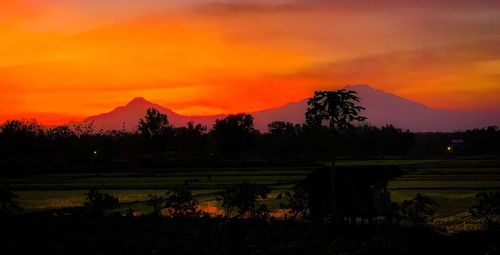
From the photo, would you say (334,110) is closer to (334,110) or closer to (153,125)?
(334,110)

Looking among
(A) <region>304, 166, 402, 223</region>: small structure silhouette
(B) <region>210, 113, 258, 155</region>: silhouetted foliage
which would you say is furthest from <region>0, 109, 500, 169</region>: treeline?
(A) <region>304, 166, 402, 223</region>: small structure silhouette

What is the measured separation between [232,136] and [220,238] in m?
104

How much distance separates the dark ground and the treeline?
85.5 meters

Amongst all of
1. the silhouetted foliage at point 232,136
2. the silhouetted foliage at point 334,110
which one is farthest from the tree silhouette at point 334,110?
the silhouetted foliage at point 232,136

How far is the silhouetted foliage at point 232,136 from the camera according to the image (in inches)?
4739

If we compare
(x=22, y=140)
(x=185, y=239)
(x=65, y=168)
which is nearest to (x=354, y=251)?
(x=185, y=239)

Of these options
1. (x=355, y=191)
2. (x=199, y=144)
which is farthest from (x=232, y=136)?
(x=355, y=191)

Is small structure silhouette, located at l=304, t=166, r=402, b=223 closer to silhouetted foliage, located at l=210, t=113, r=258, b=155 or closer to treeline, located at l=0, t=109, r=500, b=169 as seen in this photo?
treeline, located at l=0, t=109, r=500, b=169

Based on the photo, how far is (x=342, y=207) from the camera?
19812 mm

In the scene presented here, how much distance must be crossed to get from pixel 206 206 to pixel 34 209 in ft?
28.7

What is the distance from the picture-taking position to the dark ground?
46.2 feet

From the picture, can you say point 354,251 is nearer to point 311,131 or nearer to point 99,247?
point 311,131

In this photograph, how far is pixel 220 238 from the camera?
1647cm

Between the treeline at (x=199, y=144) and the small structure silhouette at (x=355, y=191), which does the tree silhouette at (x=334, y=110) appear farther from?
the treeline at (x=199, y=144)
